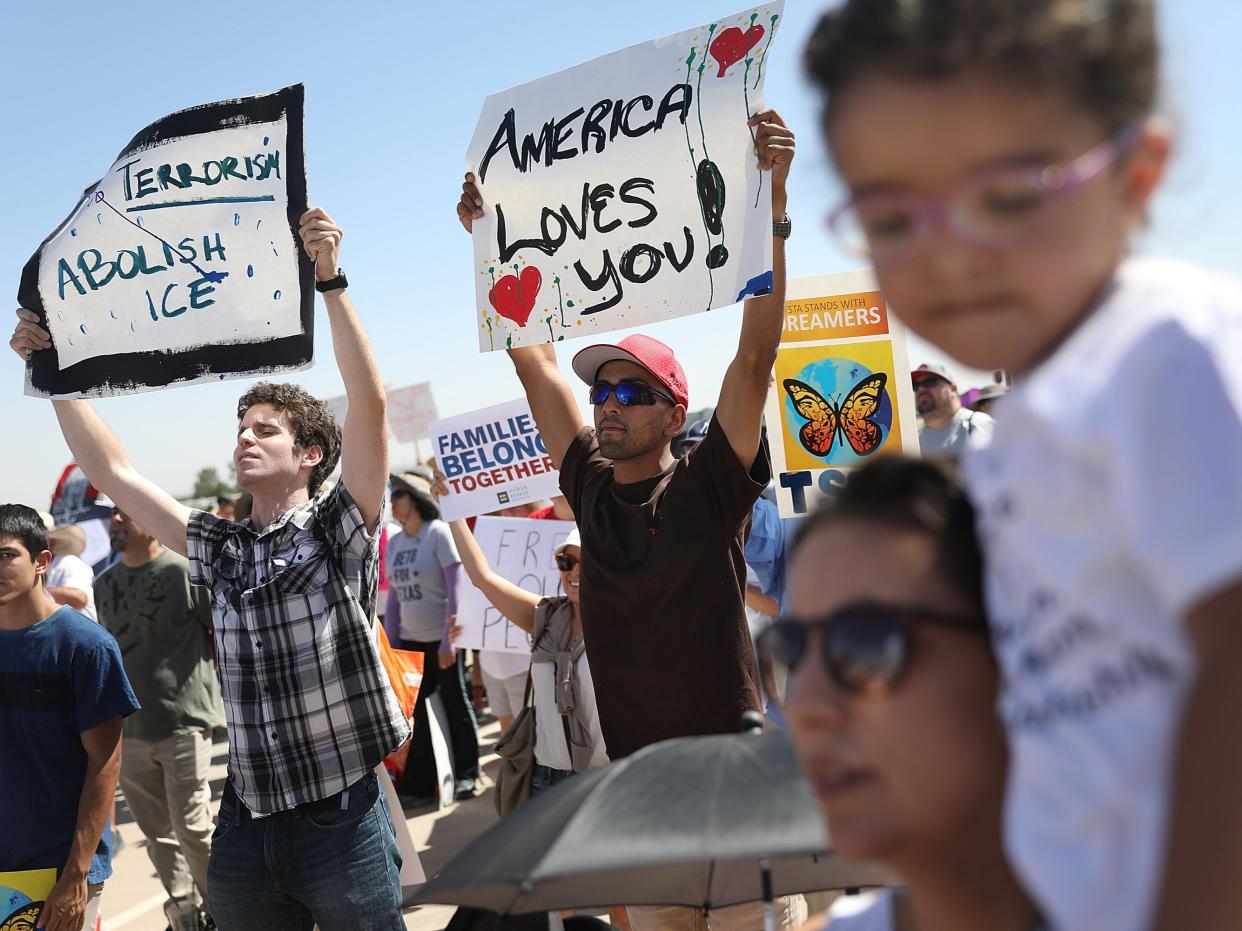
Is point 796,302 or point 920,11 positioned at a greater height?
point 796,302

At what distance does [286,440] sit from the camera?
3.46 meters

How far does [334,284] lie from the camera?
336 cm

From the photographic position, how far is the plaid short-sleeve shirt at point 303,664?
10.3ft

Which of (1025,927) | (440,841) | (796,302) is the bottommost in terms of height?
(440,841)

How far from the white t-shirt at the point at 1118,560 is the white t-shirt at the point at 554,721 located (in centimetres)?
332

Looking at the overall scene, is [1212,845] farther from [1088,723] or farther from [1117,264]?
[1117,264]

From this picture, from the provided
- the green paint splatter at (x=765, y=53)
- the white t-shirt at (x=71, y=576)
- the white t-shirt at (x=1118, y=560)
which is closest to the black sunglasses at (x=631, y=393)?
the green paint splatter at (x=765, y=53)

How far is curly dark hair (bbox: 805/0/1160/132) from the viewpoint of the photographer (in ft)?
2.60

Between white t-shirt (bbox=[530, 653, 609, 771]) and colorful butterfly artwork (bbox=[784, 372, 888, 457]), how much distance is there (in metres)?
1.34

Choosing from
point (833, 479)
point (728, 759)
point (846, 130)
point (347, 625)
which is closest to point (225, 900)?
point (347, 625)

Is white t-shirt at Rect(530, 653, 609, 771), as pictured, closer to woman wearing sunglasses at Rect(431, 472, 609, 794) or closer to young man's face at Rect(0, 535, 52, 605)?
woman wearing sunglasses at Rect(431, 472, 609, 794)

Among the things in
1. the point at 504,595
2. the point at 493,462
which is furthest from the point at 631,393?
the point at 493,462

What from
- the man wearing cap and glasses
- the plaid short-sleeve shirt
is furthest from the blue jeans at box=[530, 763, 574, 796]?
the man wearing cap and glasses

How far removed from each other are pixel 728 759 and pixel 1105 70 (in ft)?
3.54
